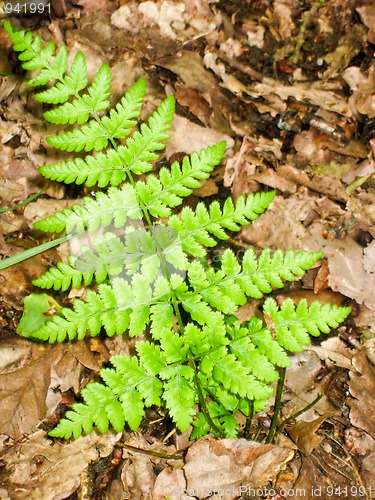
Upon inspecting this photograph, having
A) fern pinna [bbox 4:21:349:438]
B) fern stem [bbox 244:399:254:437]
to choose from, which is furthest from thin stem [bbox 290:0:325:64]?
fern stem [bbox 244:399:254:437]

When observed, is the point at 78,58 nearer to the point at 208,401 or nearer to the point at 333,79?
the point at 208,401

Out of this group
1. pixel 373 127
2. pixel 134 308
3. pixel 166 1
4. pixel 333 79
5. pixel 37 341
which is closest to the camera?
pixel 134 308

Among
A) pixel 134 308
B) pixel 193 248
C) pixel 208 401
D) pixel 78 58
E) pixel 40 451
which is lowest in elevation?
pixel 40 451

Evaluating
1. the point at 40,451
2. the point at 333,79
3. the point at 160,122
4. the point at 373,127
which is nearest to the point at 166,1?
the point at 333,79

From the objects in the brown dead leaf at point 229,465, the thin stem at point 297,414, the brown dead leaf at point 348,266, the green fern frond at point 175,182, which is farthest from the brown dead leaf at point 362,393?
the green fern frond at point 175,182

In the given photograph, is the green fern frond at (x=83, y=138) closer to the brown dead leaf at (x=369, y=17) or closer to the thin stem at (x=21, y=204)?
the thin stem at (x=21, y=204)

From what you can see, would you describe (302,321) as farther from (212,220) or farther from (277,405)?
(212,220)
